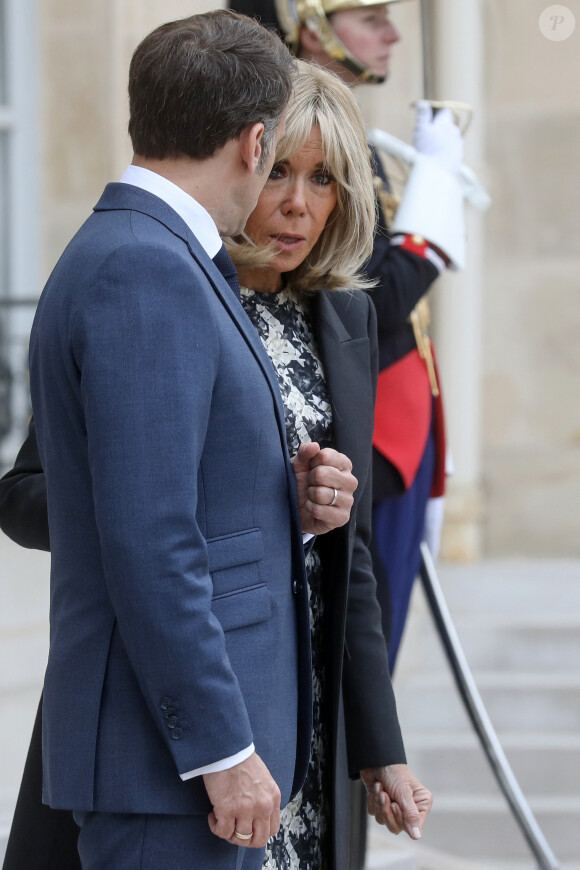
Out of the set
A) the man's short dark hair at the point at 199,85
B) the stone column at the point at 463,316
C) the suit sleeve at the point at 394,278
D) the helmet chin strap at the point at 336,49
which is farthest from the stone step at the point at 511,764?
the man's short dark hair at the point at 199,85

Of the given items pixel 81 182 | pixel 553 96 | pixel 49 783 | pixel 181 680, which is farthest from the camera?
pixel 553 96

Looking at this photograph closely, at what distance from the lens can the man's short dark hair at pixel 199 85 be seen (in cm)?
143

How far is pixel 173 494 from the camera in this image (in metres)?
1.33

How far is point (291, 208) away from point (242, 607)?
2.20 ft

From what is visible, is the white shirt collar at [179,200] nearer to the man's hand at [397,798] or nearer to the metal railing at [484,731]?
the man's hand at [397,798]

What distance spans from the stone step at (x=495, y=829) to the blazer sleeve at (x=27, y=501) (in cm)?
289

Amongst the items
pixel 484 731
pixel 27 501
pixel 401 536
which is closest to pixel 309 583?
pixel 27 501

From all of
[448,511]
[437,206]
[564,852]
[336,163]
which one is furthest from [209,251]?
[448,511]

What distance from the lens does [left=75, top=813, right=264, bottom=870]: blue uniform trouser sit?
→ 1392 mm

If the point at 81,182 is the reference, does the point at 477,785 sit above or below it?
below

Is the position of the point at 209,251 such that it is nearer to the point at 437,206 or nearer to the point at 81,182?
the point at 437,206

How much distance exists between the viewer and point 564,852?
4.23 m

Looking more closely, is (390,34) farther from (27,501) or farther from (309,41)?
(27,501)

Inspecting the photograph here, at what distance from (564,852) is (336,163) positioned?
313 centimetres
